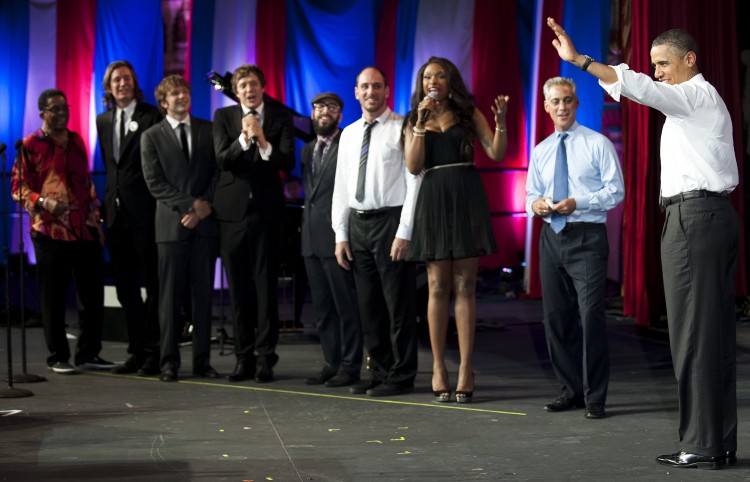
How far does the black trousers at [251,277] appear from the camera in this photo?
557 cm

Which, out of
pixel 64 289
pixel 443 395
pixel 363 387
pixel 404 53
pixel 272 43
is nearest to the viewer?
pixel 443 395

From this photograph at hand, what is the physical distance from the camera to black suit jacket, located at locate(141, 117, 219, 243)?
18.6 feet

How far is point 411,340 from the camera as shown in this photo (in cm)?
520

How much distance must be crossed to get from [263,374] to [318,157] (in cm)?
114

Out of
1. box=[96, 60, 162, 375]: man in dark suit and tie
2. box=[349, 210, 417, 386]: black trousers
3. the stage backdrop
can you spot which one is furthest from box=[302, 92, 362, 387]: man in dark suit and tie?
the stage backdrop

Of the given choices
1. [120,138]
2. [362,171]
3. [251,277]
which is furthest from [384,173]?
[120,138]

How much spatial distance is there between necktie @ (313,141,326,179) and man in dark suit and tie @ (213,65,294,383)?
12cm

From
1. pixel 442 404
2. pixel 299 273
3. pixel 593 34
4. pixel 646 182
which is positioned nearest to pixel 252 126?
pixel 442 404

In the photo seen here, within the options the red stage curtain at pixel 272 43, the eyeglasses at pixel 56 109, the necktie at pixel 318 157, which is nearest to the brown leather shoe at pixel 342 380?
the necktie at pixel 318 157

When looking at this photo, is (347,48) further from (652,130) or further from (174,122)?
(174,122)

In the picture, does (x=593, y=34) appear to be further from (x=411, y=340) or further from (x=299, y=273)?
(x=411, y=340)

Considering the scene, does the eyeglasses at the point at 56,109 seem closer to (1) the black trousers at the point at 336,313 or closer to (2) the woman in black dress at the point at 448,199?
(1) the black trousers at the point at 336,313

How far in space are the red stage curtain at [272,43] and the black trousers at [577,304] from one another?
756cm

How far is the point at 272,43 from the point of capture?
38.9 ft
